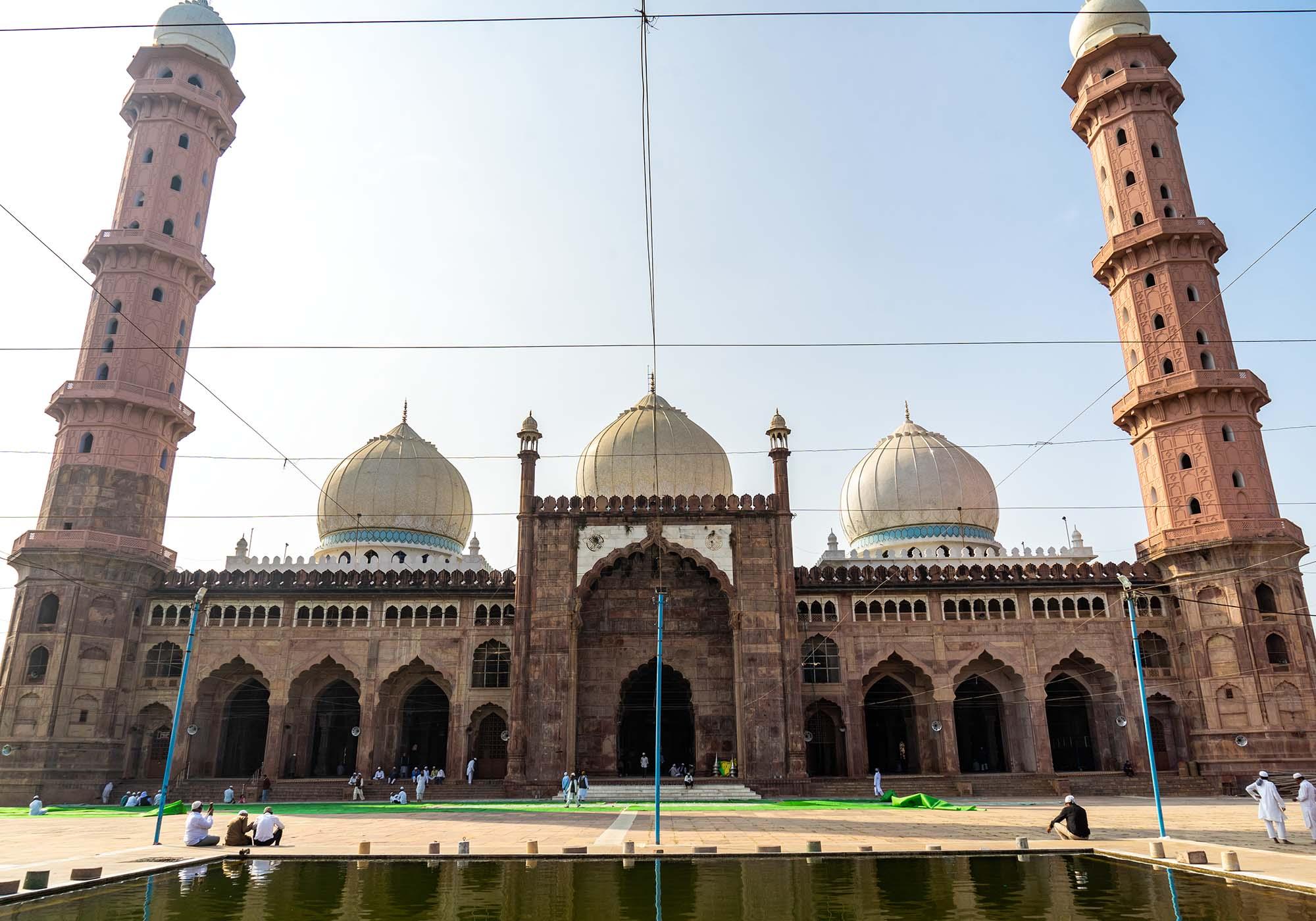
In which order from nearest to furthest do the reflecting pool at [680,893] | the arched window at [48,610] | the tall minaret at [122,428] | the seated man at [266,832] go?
the reflecting pool at [680,893]
the seated man at [266,832]
the tall minaret at [122,428]
the arched window at [48,610]

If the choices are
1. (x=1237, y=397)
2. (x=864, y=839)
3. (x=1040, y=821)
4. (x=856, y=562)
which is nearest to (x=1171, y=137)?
(x=1237, y=397)

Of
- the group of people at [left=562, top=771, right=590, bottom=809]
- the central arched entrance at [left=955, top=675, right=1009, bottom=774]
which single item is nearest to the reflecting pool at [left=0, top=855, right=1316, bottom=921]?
the group of people at [left=562, top=771, right=590, bottom=809]

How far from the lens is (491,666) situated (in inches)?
1222

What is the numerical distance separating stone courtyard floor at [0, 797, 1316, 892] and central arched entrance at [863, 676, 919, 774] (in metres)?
7.93

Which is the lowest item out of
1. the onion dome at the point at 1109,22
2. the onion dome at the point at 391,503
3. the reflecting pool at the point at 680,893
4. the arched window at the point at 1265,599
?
the reflecting pool at the point at 680,893

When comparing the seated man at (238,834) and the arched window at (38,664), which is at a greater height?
the arched window at (38,664)

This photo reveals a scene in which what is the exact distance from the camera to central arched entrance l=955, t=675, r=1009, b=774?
3519cm

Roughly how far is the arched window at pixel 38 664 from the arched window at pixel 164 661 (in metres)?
2.90

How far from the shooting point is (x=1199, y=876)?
11.3 meters

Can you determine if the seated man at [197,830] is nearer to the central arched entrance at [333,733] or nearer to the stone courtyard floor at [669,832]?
the stone courtyard floor at [669,832]

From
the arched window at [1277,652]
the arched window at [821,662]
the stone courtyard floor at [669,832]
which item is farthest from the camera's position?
the arched window at [821,662]

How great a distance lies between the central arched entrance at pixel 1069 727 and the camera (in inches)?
1299

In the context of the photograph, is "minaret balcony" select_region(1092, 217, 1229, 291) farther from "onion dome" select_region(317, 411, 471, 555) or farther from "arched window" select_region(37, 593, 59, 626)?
"arched window" select_region(37, 593, 59, 626)

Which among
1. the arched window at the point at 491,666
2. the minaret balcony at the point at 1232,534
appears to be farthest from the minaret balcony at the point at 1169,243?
the arched window at the point at 491,666
